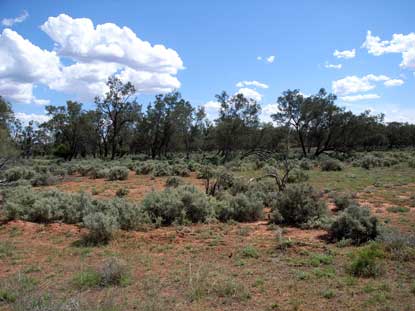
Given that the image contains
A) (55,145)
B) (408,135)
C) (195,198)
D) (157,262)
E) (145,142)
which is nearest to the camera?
(157,262)

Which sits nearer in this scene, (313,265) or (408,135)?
(313,265)

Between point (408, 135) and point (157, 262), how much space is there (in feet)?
280

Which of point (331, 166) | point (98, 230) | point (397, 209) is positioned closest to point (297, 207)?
point (397, 209)

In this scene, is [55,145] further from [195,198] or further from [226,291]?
[226,291]

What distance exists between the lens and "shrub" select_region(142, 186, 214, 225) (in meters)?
11.5

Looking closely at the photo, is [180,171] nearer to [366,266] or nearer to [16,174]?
[16,174]

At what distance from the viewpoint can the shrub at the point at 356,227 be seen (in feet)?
29.1

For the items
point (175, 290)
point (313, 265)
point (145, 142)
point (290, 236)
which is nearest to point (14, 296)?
point (175, 290)

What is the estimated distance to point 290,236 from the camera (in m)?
9.71

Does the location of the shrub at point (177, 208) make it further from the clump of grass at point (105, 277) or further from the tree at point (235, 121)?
the tree at point (235, 121)

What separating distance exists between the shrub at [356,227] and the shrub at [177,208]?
164 inches

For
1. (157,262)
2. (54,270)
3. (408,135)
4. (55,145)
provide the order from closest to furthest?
(54,270) < (157,262) < (55,145) < (408,135)

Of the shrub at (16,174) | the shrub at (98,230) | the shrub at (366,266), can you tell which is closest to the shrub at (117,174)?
the shrub at (16,174)

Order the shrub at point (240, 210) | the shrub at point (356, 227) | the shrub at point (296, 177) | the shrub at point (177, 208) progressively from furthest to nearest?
the shrub at point (296, 177) → the shrub at point (240, 210) → the shrub at point (177, 208) → the shrub at point (356, 227)
